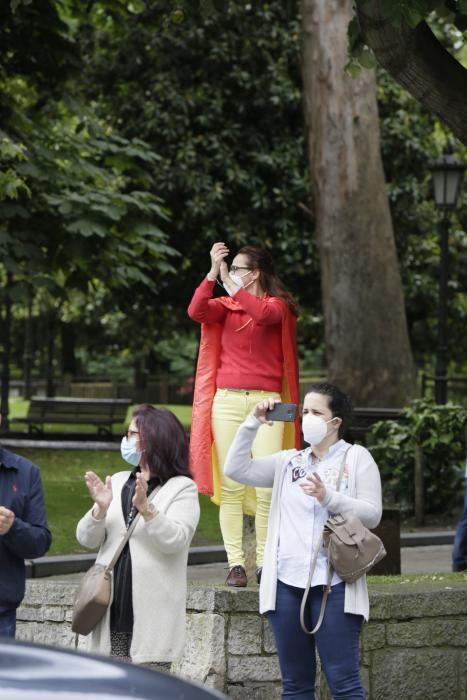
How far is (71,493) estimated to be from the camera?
54.4ft

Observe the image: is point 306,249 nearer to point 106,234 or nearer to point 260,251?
point 106,234

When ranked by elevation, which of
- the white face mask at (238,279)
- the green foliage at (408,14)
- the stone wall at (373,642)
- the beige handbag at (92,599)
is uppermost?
the green foliage at (408,14)

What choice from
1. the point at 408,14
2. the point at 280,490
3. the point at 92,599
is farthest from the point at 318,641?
the point at 408,14

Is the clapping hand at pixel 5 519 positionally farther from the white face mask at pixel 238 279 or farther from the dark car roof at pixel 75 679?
the white face mask at pixel 238 279

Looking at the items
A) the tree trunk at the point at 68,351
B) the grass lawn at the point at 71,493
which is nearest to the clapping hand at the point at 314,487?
the grass lawn at the point at 71,493

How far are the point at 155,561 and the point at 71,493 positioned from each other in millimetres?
10848

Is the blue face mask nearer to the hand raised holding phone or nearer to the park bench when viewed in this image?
the hand raised holding phone

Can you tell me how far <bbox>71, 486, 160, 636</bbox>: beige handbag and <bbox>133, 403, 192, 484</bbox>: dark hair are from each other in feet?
1.38

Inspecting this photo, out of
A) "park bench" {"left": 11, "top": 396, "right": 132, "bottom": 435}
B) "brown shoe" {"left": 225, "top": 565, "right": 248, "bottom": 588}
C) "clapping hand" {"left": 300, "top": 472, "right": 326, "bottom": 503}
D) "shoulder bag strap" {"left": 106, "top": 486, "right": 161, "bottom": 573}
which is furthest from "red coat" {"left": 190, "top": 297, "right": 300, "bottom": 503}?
"park bench" {"left": 11, "top": 396, "right": 132, "bottom": 435}

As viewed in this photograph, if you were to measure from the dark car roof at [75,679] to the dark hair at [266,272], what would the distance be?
4476mm

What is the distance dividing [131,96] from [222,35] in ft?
6.51

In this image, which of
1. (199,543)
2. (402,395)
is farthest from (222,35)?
(199,543)

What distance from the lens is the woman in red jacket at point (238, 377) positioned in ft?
27.1

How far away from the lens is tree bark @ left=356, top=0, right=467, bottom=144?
8.45m
